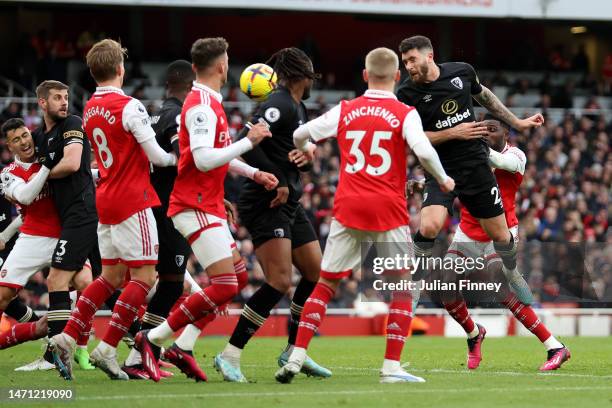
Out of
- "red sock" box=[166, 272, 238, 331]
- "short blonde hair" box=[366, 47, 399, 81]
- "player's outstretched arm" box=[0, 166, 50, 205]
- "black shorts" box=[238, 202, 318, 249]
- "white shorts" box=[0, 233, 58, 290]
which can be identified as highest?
"short blonde hair" box=[366, 47, 399, 81]

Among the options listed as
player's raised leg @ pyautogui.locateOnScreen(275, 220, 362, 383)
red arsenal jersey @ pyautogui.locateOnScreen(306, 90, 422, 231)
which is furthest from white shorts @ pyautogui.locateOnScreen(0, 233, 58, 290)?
red arsenal jersey @ pyautogui.locateOnScreen(306, 90, 422, 231)

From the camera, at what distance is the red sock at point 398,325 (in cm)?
880

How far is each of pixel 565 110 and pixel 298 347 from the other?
23219 mm

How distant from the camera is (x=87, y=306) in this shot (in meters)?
9.61

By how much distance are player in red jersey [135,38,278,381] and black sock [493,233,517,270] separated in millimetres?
3231

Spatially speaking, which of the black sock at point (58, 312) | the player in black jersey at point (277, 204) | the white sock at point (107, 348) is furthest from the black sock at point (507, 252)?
the black sock at point (58, 312)

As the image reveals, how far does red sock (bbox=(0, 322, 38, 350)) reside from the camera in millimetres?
11055

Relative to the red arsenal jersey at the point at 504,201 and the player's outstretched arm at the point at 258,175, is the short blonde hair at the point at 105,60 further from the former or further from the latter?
the red arsenal jersey at the point at 504,201

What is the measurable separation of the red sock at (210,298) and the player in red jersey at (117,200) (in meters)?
0.69

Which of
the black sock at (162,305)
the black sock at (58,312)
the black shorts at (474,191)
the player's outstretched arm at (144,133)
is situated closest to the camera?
the player's outstretched arm at (144,133)

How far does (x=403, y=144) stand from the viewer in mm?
8812

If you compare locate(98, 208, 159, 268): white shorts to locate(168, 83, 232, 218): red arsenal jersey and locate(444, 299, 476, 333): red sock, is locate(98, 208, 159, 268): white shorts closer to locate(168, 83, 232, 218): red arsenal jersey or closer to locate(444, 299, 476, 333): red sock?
locate(168, 83, 232, 218): red arsenal jersey

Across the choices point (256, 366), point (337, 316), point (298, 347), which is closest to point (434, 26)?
point (337, 316)

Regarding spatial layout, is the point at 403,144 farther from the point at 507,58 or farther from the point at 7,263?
the point at 507,58
